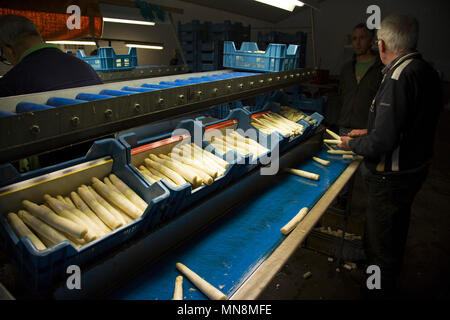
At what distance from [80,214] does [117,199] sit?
19 cm

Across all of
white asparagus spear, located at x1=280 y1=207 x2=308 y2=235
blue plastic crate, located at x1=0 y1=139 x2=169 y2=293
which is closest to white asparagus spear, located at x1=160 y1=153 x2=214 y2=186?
blue plastic crate, located at x1=0 y1=139 x2=169 y2=293

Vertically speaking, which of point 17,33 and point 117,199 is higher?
point 17,33

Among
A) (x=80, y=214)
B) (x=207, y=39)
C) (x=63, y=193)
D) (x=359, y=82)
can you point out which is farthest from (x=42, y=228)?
(x=207, y=39)

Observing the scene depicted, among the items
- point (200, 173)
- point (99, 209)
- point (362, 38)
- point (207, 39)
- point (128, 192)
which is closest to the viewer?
point (99, 209)

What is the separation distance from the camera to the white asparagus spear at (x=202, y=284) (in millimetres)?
1344

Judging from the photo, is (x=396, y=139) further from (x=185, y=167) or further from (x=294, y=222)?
(x=185, y=167)

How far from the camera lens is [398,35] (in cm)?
229

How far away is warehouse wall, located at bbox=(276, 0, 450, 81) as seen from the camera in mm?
9703

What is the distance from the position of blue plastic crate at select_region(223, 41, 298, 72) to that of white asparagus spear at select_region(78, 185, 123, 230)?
2.25 m

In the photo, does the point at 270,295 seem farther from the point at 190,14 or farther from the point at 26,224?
the point at 190,14

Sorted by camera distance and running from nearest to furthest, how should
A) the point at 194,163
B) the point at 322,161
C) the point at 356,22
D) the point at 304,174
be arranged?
the point at 194,163 < the point at 304,174 < the point at 322,161 < the point at 356,22

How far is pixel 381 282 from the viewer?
2.75 metres

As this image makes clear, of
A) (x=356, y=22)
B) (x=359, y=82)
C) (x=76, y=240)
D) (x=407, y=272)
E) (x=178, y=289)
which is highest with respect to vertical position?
(x=356, y=22)
